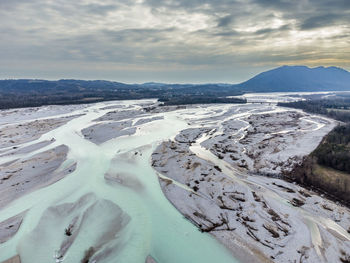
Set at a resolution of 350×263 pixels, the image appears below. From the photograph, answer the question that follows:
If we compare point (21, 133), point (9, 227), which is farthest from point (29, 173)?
point (21, 133)

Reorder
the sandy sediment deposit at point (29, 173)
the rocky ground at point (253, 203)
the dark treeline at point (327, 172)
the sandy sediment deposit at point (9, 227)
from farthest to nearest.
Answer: the sandy sediment deposit at point (29, 173) < the dark treeline at point (327, 172) < the sandy sediment deposit at point (9, 227) < the rocky ground at point (253, 203)

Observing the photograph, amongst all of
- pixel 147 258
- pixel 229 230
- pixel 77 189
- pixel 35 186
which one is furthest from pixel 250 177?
pixel 35 186

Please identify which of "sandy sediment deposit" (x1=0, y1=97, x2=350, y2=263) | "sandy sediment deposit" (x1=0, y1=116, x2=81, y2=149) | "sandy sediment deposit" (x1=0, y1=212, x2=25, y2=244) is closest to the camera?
"sandy sediment deposit" (x1=0, y1=97, x2=350, y2=263)

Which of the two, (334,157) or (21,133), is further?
(21,133)

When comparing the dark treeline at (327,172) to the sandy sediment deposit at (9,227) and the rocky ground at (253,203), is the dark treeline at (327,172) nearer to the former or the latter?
the rocky ground at (253,203)

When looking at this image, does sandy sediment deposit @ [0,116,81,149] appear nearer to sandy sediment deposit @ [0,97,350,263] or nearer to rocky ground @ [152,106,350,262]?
sandy sediment deposit @ [0,97,350,263]

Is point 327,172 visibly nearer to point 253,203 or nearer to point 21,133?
point 253,203

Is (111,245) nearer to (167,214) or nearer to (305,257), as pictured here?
(167,214)

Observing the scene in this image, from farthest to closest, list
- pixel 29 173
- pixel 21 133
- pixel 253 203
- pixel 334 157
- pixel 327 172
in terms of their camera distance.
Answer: pixel 21 133 < pixel 334 157 < pixel 29 173 < pixel 327 172 < pixel 253 203

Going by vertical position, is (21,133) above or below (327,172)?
above

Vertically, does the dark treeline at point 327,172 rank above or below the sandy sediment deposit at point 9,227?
above

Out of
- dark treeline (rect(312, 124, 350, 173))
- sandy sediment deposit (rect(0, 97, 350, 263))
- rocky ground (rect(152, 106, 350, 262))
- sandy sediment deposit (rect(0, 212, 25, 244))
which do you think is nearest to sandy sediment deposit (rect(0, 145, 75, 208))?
sandy sediment deposit (rect(0, 97, 350, 263))

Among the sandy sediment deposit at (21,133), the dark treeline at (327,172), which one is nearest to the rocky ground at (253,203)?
the dark treeline at (327,172)
